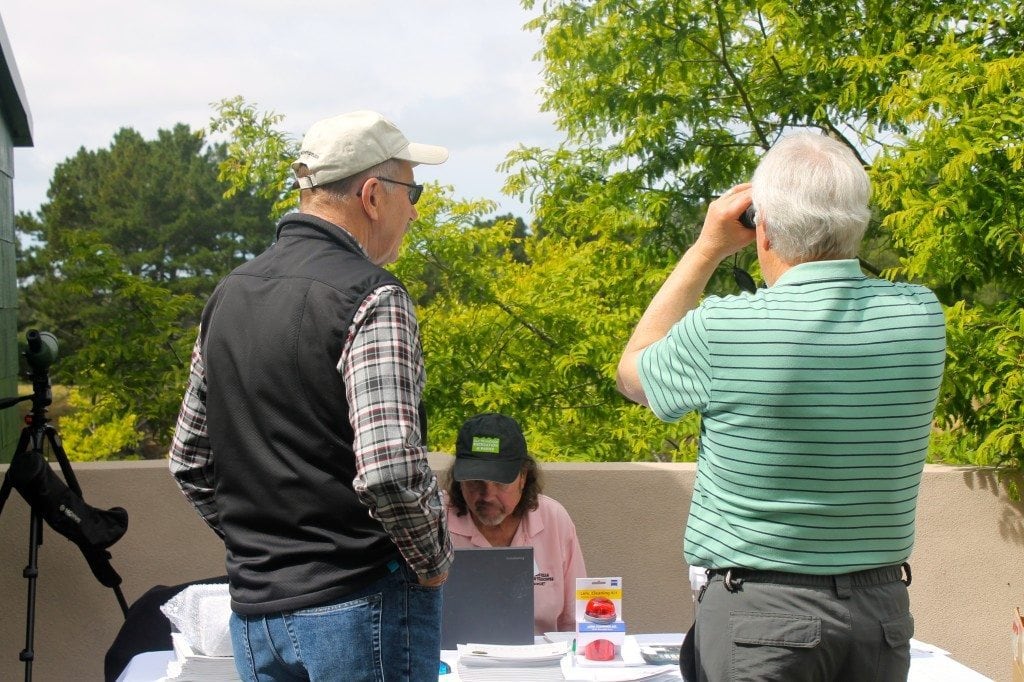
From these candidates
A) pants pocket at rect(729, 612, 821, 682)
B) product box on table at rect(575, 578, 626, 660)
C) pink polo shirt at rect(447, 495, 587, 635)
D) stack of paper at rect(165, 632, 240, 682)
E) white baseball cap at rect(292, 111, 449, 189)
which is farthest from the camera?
pink polo shirt at rect(447, 495, 587, 635)

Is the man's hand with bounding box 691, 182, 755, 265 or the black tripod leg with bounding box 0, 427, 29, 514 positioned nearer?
the man's hand with bounding box 691, 182, 755, 265

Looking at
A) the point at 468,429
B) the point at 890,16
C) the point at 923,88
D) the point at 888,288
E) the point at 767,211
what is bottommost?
the point at 468,429

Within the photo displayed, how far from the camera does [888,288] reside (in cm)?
167

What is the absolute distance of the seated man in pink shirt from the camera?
313 centimetres

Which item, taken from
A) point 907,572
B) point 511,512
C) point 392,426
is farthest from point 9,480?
point 907,572

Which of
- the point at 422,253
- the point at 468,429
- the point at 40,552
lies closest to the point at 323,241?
the point at 468,429

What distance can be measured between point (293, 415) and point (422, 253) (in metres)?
4.65

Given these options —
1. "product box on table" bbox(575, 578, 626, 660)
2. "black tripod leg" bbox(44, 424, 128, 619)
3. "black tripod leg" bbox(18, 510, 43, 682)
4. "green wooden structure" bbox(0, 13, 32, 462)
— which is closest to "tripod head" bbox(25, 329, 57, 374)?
"black tripod leg" bbox(44, 424, 128, 619)

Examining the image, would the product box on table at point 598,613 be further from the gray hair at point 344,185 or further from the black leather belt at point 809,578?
the gray hair at point 344,185

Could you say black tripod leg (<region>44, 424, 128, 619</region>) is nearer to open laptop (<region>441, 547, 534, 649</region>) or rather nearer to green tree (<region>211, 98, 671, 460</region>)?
open laptop (<region>441, 547, 534, 649</region>)

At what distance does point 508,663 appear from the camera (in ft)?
8.00

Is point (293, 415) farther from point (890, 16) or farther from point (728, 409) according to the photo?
point (890, 16)

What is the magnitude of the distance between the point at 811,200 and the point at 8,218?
24.3 ft

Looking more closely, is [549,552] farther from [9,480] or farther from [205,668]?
[9,480]
